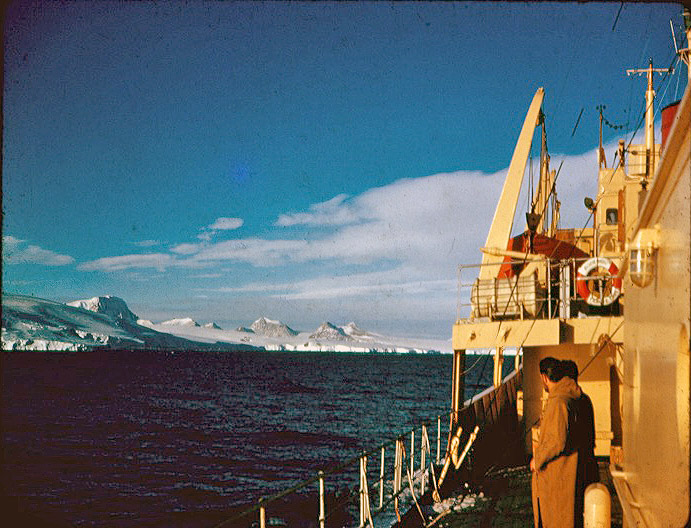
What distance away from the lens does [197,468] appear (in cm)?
2945

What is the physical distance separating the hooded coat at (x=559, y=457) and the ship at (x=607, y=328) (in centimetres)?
30

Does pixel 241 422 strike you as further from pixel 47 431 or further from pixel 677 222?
pixel 677 222

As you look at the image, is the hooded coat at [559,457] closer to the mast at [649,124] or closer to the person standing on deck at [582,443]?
the person standing on deck at [582,443]

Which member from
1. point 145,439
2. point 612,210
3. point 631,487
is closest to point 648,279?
point 631,487

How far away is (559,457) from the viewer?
552 cm

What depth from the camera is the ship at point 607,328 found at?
8.87ft

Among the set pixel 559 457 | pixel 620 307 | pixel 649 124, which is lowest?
pixel 559 457

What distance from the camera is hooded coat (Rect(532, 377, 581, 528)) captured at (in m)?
5.36

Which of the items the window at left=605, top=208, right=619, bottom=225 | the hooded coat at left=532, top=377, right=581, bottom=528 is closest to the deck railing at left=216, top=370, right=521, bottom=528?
the hooded coat at left=532, top=377, right=581, bottom=528

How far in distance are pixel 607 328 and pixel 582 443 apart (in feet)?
21.0

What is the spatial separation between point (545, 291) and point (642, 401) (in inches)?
361

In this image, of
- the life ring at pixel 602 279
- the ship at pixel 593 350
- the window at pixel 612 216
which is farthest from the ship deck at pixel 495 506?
the window at pixel 612 216

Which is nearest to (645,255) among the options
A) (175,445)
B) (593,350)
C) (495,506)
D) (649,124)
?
(495,506)

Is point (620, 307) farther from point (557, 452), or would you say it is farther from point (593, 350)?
point (557, 452)
